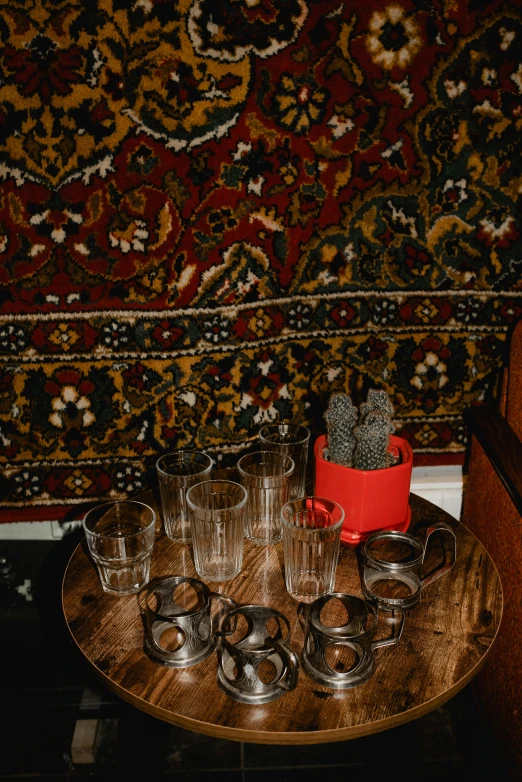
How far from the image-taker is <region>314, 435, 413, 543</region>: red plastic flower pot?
1185 millimetres

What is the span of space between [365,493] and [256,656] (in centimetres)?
40

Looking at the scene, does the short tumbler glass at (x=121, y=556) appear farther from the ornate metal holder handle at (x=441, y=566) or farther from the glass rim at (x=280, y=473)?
the ornate metal holder handle at (x=441, y=566)

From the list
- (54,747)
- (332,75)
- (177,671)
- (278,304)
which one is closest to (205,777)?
(54,747)

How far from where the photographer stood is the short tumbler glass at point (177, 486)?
1.25m

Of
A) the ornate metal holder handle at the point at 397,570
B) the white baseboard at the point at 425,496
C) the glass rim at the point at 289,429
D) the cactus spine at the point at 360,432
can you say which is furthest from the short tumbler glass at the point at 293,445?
the white baseboard at the point at 425,496

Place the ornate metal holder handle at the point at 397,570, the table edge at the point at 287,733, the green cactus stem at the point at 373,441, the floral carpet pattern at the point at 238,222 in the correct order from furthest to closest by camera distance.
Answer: the floral carpet pattern at the point at 238,222 < the green cactus stem at the point at 373,441 < the ornate metal holder handle at the point at 397,570 < the table edge at the point at 287,733

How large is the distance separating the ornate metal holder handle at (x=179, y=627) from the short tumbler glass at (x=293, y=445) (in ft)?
1.05

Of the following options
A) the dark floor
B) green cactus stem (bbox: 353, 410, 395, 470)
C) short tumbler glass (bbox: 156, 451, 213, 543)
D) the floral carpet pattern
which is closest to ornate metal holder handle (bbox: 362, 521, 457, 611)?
green cactus stem (bbox: 353, 410, 395, 470)

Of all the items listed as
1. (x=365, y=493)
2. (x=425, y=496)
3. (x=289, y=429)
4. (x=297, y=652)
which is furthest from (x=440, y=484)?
(x=297, y=652)

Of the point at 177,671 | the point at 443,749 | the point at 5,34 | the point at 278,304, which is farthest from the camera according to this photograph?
the point at 278,304

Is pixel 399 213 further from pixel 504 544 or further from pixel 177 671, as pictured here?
pixel 177 671

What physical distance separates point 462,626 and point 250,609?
344mm

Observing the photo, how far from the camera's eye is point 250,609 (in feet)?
3.26

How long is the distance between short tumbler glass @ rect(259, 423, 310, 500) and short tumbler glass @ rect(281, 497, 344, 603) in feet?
0.43
